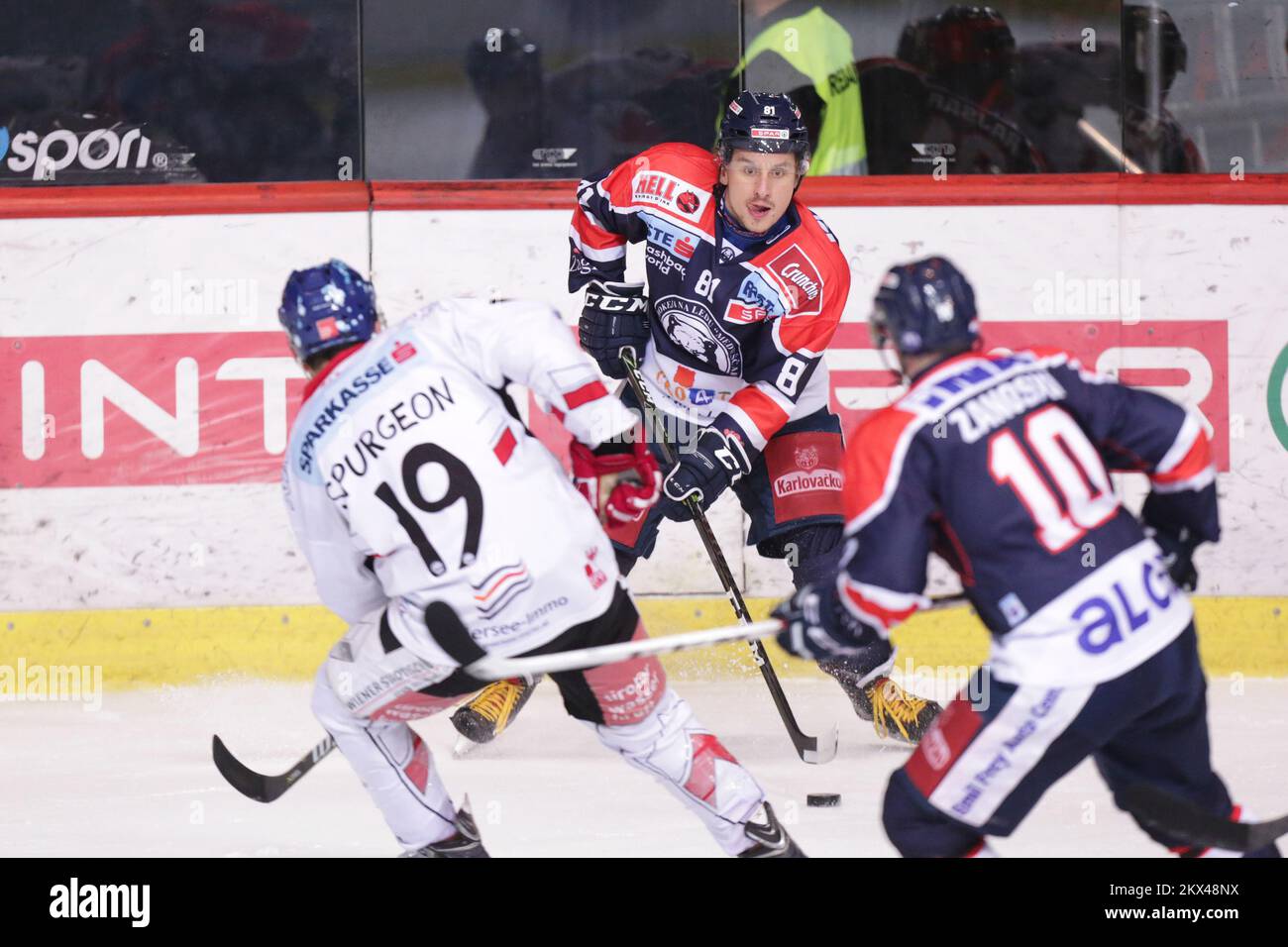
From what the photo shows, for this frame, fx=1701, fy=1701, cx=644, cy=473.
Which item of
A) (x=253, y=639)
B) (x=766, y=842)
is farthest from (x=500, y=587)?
(x=253, y=639)

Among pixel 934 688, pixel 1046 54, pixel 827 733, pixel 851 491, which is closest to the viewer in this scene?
pixel 851 491

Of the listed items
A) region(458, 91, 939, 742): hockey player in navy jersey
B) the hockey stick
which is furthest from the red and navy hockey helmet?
the hockey stick

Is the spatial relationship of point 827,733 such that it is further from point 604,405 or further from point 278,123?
point 278,123

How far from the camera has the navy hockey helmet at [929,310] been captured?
2424 mm

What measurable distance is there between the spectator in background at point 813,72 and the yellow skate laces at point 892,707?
177 centimetres

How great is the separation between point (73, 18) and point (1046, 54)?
9.56 feet

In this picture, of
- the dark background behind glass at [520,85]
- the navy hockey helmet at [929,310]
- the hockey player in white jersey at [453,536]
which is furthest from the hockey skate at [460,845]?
the dark background behind glass at [520,85]

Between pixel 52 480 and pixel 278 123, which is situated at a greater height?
pixel 278 123

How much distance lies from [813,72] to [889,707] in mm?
2091

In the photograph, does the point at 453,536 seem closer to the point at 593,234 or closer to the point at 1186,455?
the point at 1186,455

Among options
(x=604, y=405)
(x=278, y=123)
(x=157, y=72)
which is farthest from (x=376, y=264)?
(x=604, y=405)

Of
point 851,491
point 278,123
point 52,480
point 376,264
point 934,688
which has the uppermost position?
point 278,123

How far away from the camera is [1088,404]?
2398mm

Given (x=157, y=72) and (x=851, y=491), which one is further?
(x=157, y=72)
